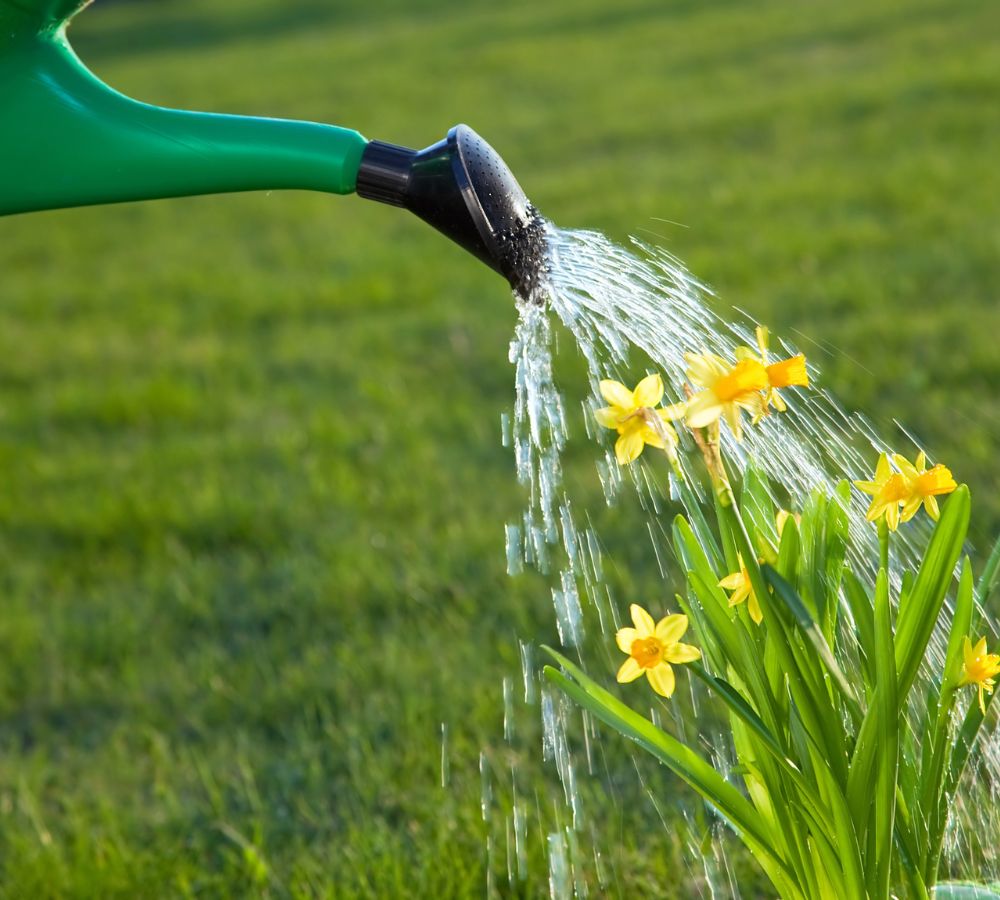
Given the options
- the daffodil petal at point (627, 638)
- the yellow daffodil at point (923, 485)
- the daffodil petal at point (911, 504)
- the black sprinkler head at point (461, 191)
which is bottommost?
the daffodil petal at point (627, 638)

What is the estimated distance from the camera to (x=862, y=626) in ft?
4.09

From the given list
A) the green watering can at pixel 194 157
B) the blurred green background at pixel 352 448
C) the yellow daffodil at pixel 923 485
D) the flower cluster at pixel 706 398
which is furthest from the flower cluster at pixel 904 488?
the blurred green background at pixel 352 448

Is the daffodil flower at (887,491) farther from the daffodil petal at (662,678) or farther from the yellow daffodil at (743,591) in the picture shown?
the daffodil petal at (662,678)

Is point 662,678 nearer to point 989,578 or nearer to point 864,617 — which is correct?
point 864,617

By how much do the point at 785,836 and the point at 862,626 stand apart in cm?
23

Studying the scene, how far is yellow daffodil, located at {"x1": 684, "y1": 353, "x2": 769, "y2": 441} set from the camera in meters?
1.16

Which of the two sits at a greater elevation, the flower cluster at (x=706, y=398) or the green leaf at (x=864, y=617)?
the flower cluster at (x=706, y=398)

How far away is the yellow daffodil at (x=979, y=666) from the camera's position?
1275 millimetres

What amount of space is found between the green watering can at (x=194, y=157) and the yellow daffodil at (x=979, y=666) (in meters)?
0.56

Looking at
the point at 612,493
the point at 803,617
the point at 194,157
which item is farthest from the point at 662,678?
the point at 612,493

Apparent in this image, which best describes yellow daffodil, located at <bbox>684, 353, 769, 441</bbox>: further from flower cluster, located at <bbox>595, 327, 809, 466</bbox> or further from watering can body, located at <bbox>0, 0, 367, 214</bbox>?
watering can body, located at <bbox>0, 0, 367, 214</bbox>

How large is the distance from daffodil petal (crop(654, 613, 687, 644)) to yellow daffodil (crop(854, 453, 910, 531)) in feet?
0.72

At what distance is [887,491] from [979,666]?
185 millimetres

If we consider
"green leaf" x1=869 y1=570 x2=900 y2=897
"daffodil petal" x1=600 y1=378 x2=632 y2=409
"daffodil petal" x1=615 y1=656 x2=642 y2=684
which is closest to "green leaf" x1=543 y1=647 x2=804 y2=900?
"daffodil petal" x1=615 y1=656 x2=642 y2=684
